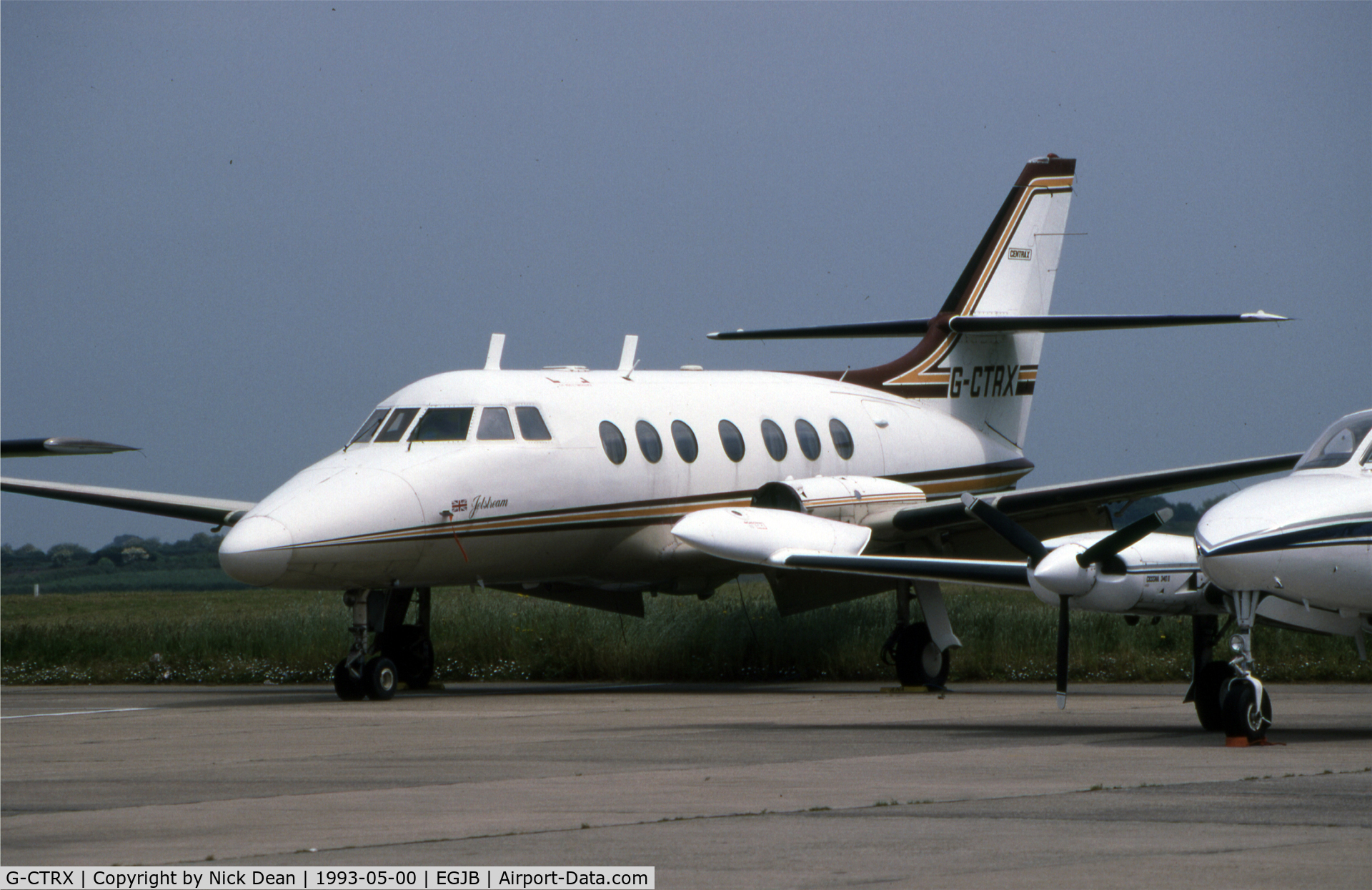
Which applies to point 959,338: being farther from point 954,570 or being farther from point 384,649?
point 954,570

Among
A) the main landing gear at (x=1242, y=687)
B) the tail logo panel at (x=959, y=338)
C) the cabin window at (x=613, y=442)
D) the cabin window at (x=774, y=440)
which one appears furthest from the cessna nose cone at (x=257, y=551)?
the tail logo panel at (x=959, y=338)

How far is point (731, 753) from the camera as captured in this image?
1190cm

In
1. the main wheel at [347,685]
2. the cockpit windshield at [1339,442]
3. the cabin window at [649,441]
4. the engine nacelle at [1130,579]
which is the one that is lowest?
Result: the main wheel at [347,685]

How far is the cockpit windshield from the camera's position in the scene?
12.4 m

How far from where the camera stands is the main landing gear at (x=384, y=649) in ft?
58.7

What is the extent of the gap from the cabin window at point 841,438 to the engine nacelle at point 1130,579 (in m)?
9.28

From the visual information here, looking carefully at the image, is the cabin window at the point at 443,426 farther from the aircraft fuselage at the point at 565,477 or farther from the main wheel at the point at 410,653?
the main wheel at the point at 410,653

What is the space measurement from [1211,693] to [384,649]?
10608 millimetres

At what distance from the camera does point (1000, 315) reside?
24922mm

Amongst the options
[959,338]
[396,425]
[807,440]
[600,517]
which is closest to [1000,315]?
[959,338]

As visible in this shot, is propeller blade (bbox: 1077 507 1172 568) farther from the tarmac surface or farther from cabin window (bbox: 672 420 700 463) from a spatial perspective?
cabin window (bbox: 672 420 700 463)

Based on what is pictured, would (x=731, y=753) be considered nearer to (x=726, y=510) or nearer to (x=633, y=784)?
Answer: (x=633, y=784)

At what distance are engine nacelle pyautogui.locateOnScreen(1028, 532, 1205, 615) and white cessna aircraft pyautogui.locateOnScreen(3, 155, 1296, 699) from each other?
4.71m

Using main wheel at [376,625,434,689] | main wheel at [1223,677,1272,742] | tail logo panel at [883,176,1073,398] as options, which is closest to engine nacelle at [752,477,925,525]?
tail logo panel at [883,176,1073,398]
